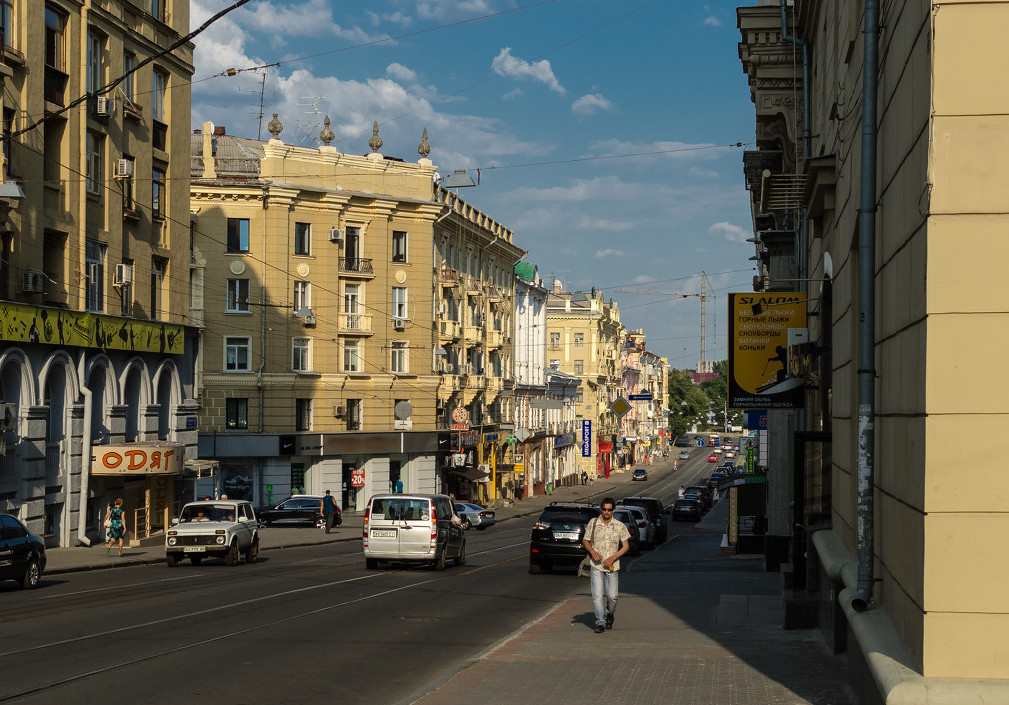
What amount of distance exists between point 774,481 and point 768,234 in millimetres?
6362

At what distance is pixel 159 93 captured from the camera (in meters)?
41.8

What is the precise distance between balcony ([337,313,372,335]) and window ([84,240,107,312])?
24.2 meters

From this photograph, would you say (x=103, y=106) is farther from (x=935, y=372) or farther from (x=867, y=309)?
(x=935, y=372)

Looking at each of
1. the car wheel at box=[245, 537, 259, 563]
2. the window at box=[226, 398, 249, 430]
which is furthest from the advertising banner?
the window at box=[226, 398, 249, 430]

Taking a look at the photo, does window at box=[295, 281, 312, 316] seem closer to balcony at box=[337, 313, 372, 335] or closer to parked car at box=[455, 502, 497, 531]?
balcony at box=[337, 313, 372, 335]

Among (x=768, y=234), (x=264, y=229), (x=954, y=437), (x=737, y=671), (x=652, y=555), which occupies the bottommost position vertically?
(x=652, y=555)

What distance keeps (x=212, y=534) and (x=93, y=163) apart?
43.8ft

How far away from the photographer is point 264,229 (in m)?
59.7

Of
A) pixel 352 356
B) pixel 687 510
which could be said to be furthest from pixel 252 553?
pixel 687 510

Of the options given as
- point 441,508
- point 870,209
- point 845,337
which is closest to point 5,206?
point 441,508

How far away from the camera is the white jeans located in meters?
15.7

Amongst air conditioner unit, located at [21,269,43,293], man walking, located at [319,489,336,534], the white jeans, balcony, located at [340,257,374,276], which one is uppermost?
balcony, located at [340,257,374,276]

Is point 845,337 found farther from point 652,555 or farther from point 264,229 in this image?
point 264,229

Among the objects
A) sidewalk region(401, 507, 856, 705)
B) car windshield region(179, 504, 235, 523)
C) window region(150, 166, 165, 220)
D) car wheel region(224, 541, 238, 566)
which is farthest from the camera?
window region(150, 166, 165, 220)
